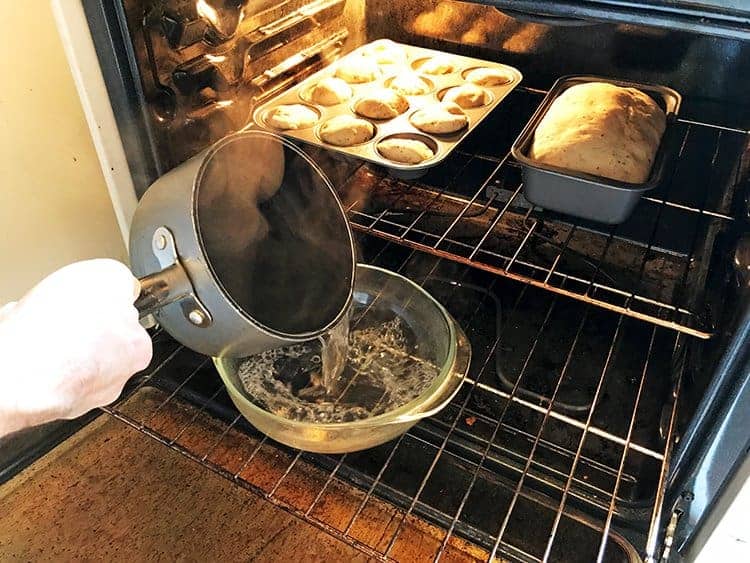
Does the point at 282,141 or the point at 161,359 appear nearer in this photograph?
the point at 282,141

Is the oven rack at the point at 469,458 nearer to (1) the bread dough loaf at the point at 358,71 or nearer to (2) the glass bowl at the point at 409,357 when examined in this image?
(2) the glass bowl at the point at 409,357

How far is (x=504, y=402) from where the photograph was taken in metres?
1.12

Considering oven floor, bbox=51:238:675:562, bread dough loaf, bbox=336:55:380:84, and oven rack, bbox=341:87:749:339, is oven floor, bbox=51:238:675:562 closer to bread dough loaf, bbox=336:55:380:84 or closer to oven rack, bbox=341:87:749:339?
oven rack, bbox=341:87:749:339

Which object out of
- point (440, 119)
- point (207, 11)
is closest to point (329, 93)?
point (440, 119)

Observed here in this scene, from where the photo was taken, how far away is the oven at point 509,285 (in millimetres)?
783

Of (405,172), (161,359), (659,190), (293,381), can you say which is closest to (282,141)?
(405,172)

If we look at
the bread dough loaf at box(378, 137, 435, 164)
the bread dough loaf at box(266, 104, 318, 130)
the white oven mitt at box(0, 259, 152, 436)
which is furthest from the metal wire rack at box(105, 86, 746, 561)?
the white oven mitt at box(0, 259, 152, 436)

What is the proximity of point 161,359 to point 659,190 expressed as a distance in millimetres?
952

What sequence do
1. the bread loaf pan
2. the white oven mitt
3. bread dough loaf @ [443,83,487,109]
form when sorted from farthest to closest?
bread dough loaf @ [443,83,487,109] → the bread loaf pan → the white oven mitt

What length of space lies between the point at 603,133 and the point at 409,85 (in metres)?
0.39

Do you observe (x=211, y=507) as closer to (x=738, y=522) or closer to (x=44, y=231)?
(x=44, y=231)

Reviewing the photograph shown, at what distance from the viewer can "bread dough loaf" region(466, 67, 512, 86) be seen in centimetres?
117

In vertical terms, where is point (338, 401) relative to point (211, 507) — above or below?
above

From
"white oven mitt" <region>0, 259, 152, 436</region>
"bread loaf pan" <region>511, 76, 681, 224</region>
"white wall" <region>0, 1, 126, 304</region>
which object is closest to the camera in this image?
"white oven mitt" <region>0, 259, 152, 436</region>
